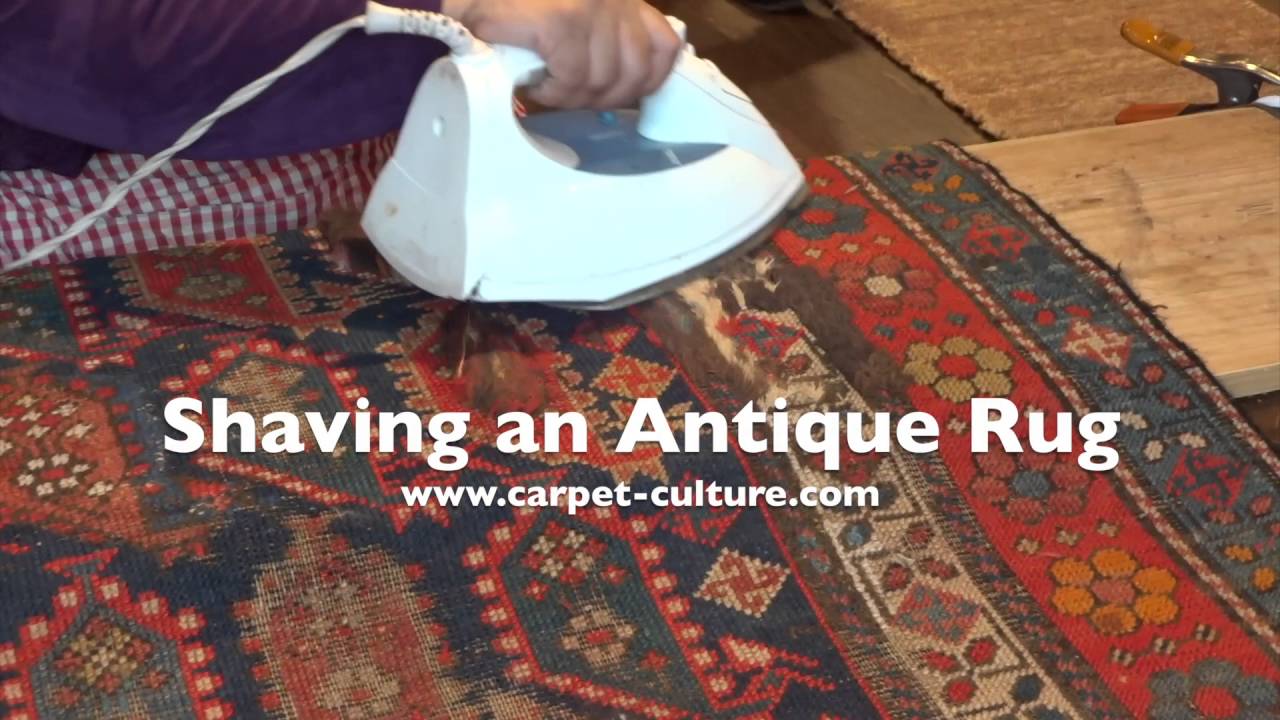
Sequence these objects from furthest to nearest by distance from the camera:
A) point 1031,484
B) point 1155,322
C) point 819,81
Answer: point 819,81 → point 1155,322 → point 1031,484

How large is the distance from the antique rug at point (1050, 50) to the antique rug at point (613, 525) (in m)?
0.90

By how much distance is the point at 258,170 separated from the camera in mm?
1089

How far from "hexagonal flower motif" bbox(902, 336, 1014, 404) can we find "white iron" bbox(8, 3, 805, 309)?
0.16 metres

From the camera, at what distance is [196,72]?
82 cm

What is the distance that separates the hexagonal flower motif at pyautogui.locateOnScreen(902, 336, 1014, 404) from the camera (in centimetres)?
94

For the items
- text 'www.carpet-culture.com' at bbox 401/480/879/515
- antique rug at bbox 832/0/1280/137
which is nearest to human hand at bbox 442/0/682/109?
text 'www.carpet-culture.com' at bbox 401/480/879/515

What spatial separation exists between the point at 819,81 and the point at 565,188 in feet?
3.88

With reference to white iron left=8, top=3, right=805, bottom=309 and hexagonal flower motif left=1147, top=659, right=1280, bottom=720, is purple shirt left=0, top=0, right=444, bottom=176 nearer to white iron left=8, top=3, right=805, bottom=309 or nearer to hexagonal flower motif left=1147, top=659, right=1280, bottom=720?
white iron left=8, top=3, right=805, bottom=309

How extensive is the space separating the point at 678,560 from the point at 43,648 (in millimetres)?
378

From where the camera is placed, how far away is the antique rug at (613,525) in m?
0.72

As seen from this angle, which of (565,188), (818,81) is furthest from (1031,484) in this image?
(818,81)

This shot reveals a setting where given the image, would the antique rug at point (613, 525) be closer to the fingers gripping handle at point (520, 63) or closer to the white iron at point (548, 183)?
the white iron at point (548, 183)

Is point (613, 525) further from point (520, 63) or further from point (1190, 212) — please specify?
point (1190, 212)

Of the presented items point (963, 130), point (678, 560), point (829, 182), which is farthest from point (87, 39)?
point (963, 130)
